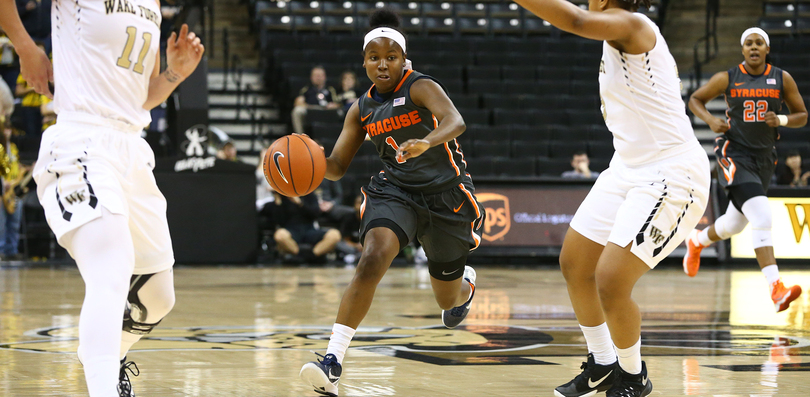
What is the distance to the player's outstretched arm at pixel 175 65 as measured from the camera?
3527 millimetres

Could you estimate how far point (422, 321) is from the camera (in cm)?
665

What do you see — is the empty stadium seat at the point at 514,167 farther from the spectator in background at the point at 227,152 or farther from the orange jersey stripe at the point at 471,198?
the orange jersey stripe at the point at 471,198

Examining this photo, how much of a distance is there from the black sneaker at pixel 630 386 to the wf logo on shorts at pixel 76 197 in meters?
2.19

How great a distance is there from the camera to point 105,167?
314 centimetres

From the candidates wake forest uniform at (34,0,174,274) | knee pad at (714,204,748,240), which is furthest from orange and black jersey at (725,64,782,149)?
wake forest uniform at (34,0,174,274)

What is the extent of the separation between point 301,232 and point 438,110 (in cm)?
888

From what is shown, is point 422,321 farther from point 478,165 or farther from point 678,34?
point 678,34

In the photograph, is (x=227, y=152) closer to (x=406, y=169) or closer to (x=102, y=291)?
(x=406, y=169)

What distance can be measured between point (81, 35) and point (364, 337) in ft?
9.74

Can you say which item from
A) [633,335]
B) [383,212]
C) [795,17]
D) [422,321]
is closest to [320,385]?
[383,212]

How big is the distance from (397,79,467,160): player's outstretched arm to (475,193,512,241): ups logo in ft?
27.6

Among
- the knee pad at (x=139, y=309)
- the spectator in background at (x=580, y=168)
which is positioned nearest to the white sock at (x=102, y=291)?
the knee pad at (x=139, y=309)

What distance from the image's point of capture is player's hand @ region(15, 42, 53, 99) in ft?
10.5

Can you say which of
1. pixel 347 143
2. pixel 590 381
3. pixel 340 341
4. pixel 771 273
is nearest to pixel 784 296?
pixel 771 273
